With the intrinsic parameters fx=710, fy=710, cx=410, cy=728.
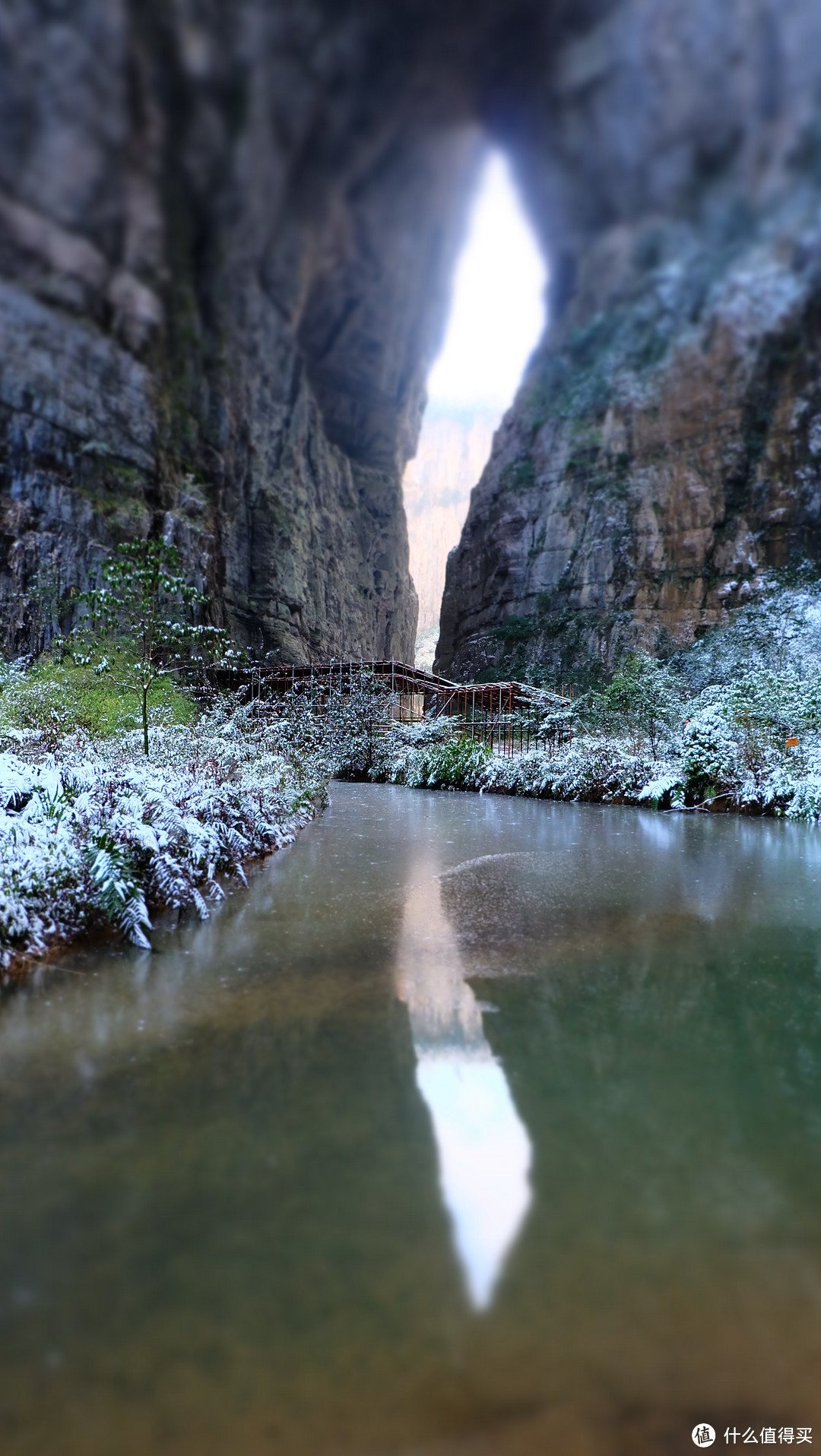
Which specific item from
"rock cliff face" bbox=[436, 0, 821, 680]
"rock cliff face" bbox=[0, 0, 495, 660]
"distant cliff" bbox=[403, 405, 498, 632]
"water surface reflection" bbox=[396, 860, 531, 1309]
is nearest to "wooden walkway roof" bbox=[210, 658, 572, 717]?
"rock cliff face" bbox=[436, 0, 821, 680]

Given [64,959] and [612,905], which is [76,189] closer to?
[64,959]

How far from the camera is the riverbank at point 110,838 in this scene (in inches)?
95.5

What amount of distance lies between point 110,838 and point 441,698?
864 inches

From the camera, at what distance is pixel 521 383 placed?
2332 millimetres

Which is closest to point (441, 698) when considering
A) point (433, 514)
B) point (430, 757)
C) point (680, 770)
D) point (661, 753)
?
point (430, 757)

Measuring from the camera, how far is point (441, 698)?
24.5 m

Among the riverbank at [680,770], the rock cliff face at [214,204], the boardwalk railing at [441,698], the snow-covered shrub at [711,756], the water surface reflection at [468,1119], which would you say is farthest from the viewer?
the boardwalk railing at [441,698]

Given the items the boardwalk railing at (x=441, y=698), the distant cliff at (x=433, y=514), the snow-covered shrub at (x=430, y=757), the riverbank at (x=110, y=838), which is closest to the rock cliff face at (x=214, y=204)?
the riverbank at (x=110, y=838)

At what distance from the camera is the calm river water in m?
0.75

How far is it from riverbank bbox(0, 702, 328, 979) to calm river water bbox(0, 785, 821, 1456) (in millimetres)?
210

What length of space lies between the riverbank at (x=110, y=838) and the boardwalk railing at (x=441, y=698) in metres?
5.59

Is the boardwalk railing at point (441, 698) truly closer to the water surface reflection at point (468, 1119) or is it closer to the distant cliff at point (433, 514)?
the water surface reflection at point (468, 1119)

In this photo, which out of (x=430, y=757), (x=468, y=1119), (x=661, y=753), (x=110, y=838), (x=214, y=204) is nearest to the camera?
(x=468, y=1119)

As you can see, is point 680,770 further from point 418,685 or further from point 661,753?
point 418,685
